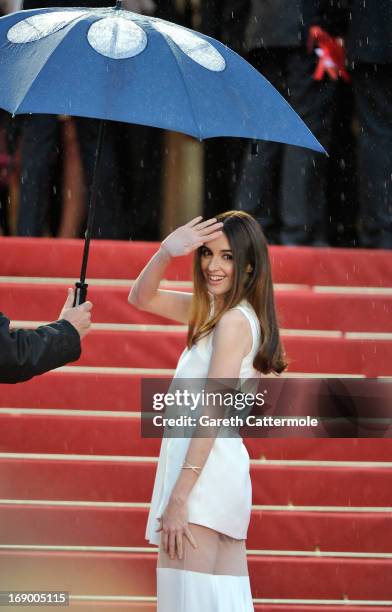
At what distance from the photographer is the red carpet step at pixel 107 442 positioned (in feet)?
14.7

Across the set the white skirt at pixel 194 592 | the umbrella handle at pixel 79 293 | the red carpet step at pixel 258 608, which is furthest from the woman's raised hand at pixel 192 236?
the red carpet step at pixel 258 608

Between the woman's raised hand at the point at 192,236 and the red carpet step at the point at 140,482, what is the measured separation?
1714 millimetres

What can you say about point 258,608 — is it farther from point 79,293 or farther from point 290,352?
point 79,293

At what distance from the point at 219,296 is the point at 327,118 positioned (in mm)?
2557

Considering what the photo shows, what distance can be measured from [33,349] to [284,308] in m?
2.24

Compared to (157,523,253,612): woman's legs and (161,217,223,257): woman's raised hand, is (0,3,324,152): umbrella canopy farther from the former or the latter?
(157,523,253,612): woman's legs

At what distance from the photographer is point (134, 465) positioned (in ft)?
14.5

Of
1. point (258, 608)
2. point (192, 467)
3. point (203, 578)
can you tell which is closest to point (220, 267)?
point (192, 467)

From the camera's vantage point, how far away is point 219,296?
297 cm

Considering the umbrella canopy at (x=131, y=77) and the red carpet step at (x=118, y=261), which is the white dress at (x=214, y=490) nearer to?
the umbrella canopy at (x=131, y=77)

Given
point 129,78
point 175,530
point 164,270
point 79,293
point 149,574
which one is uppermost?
point 129,78

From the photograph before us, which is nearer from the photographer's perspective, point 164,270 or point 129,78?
point 129,78

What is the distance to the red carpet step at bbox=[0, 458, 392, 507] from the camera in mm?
4426

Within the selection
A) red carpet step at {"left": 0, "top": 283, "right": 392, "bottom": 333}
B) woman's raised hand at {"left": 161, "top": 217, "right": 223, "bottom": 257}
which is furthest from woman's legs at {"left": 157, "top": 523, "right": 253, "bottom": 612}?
red carpet step at {"left": 0, "top": 283, "right": 392, "bottom": 333}
